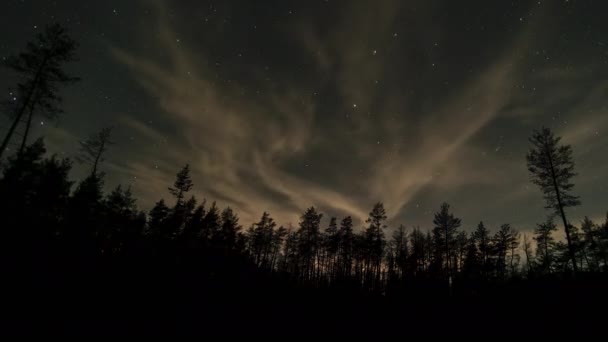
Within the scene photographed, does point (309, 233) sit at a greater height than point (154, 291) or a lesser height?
greater

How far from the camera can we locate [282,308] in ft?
46.9

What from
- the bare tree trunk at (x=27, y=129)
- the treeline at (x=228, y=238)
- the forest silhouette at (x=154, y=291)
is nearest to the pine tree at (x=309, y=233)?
the treeline at (x=228, y=238)

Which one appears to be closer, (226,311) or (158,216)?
(226,311)

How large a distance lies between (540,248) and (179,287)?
62.9m

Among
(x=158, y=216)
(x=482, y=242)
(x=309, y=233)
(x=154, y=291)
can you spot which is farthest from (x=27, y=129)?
(x=482, y=242)

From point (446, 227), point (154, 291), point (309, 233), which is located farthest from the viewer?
point (309, 233)

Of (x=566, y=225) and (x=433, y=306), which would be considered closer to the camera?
(x=433, y=306)

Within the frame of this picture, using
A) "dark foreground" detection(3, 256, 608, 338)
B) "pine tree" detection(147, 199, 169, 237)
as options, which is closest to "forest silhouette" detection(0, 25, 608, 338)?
"dark foreground" detection(3, 256, 608, 338)

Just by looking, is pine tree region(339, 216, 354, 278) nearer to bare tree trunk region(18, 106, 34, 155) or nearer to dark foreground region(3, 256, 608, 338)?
dark foreground region(3, 256, 608, 338)

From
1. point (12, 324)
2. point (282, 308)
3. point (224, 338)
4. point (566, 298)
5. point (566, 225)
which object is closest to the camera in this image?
point (12, 324)

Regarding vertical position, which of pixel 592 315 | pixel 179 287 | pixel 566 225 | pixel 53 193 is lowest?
Result: pixel 179 287

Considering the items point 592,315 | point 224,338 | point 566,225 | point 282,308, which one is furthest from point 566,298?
point 224,338

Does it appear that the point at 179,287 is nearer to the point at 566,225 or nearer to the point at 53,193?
Result: the point at 566,225

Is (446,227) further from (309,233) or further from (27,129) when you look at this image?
(27,129)
